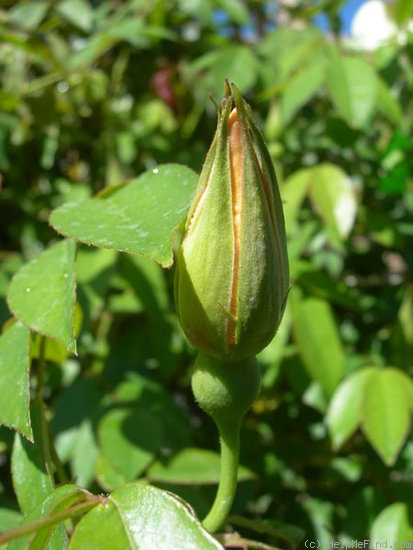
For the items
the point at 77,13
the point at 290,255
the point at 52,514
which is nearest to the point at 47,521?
the point at 52,514

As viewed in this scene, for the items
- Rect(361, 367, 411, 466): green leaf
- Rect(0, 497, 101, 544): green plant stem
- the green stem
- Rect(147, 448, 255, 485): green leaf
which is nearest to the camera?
Rect(0, 497, 101, 544): green plant stem

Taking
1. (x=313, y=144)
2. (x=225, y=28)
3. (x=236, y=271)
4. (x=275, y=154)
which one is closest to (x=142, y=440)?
(x=236, y=271)

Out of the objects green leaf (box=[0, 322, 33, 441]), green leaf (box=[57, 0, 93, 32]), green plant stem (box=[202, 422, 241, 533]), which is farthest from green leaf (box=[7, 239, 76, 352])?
green leaf (box=[57, 0, 93, 32])

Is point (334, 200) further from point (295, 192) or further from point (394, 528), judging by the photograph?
point (394, 528)

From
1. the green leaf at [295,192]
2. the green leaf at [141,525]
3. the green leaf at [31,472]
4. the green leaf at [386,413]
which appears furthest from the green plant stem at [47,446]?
the green leaf at [295,192]

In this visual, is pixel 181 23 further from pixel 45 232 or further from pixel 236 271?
pixel 236 271

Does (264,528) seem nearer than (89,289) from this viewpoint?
Yes

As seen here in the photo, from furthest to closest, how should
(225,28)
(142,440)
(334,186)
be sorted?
(225,28)
(334,186)
(142,440)

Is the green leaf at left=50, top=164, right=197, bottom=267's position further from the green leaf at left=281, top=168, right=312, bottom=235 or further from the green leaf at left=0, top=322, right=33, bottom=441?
the green leaf at left=281, top=168, right=312, bottom=235
